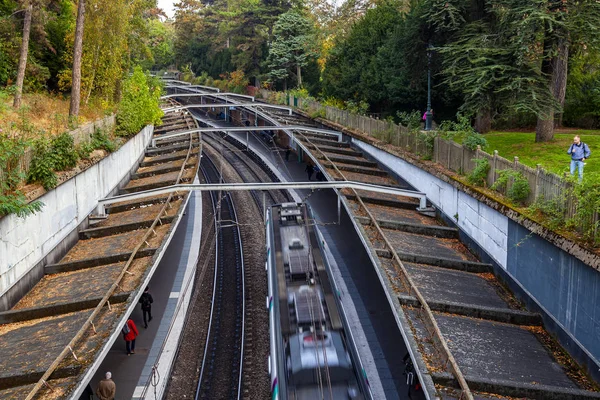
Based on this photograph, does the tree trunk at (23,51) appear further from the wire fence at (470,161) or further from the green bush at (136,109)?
the wire fence at (470,161)

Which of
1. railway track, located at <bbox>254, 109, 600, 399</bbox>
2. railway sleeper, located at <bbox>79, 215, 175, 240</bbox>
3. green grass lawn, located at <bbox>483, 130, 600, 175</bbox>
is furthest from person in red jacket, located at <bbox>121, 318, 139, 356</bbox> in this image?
green grass lawn, located at <bbox>483, 130, 600, 175</bbox>

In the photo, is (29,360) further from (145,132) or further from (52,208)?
(145,132)

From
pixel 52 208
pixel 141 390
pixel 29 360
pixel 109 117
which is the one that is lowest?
pixel 141 390

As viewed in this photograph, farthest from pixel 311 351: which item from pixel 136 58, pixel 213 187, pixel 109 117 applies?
pixel 136 58

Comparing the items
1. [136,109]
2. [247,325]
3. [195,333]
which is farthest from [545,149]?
[136,109]

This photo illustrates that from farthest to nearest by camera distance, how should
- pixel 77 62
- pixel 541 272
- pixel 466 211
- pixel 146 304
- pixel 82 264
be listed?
pixel 77 62 → pixel 466 211 → pixel 146 304 → pixel 82 264 → pixel 541 272

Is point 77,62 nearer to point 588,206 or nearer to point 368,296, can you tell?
point 368,296
